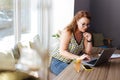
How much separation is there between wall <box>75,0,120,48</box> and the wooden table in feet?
9.60

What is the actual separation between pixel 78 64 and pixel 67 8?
2.23 meters

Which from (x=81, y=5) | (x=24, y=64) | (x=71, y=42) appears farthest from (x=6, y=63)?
(x=81, y=5)

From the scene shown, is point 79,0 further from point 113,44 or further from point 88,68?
point 88,68

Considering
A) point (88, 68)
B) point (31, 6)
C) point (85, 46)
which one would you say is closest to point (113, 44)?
point (85, 46)

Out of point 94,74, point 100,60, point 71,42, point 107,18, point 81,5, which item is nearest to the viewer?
point 94,74

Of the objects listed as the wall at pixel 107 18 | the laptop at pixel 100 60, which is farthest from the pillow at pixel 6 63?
the wall at pixel 107 18

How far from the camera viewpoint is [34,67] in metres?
0.37

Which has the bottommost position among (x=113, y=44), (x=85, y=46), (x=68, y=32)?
(x=113, y=44)

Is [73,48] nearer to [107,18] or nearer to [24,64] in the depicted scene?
[24,64]

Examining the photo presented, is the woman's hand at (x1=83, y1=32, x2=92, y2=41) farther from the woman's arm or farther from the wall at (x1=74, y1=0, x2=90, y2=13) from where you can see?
the wall at (x1=74, y1=0, x2=90, y2=13)

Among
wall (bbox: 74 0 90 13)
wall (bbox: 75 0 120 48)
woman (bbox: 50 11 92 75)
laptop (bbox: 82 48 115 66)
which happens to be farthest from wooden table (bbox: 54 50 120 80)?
wall (bbox: 75 0 120 48)

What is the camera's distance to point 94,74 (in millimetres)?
1830

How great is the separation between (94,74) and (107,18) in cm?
328

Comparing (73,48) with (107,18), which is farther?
(107,18)
